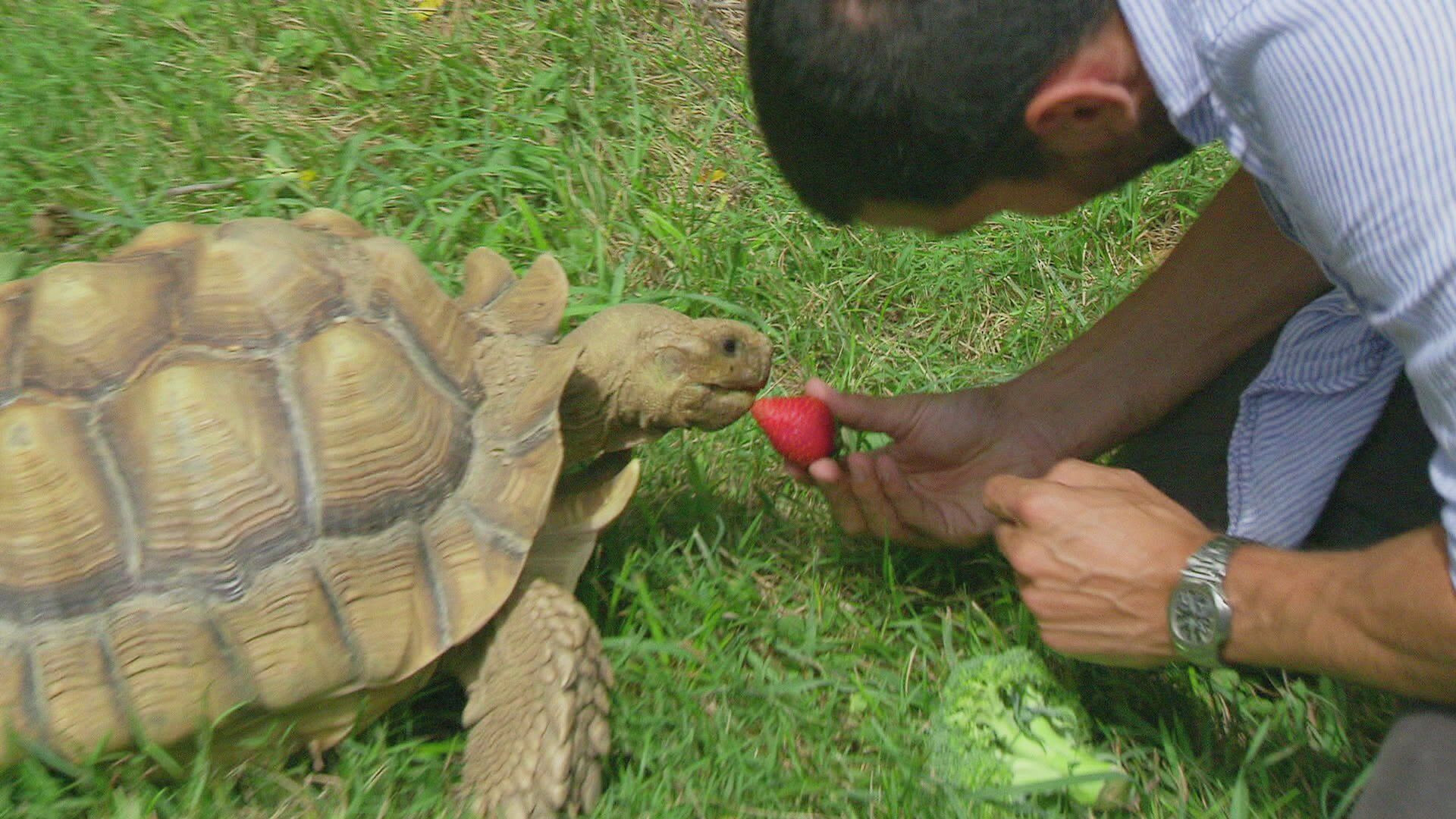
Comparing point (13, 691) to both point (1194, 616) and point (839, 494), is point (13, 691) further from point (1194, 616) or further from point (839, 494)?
point (1194, 616)

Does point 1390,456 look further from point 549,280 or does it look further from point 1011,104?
point 549,280

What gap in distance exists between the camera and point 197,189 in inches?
127

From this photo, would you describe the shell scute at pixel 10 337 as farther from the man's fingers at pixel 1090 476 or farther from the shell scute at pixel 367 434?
the man's fingers at pixel 1090 476

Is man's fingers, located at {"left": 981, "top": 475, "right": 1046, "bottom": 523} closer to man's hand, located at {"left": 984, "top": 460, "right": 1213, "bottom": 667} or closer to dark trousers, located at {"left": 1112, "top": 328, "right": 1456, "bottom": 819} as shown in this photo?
man's hand, located at {"left": 984, "top": 460, "right": 1213, "bottom": 667}

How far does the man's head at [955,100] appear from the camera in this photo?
1596 millimetres

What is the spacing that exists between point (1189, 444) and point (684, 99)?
1.82 metres

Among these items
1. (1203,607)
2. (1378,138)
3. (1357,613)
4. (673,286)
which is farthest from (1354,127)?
(673,286)

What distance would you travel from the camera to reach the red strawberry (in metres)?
2.51

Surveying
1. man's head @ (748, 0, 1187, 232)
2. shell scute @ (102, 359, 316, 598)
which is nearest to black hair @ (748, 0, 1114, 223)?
man's head @ (748, 0, 1187, 232)

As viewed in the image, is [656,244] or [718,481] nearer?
[718,481]

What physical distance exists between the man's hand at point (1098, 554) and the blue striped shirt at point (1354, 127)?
47 cm

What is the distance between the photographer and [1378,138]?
57.0 inches

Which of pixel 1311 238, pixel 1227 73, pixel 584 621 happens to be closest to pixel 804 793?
pixel 584 621

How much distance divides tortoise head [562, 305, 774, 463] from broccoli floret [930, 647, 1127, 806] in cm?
69
